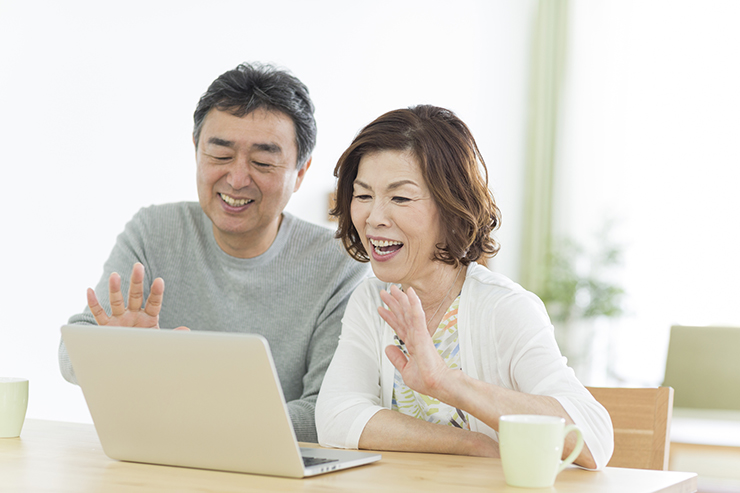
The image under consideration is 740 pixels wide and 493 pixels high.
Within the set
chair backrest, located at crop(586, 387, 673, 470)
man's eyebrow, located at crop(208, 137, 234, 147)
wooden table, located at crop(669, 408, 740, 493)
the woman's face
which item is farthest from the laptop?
wooden table, located at crop(669, 408, 740, 493)

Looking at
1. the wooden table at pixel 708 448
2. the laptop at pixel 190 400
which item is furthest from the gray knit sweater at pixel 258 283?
the wooden table at pixel 708 448

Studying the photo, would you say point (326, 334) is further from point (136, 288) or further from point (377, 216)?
point (136, 288)

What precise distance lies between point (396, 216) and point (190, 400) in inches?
23.9

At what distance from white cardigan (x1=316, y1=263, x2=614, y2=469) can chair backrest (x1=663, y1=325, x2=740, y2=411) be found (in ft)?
5.85

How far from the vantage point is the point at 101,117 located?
2762 millimetres

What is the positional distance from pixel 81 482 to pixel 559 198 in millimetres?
4676

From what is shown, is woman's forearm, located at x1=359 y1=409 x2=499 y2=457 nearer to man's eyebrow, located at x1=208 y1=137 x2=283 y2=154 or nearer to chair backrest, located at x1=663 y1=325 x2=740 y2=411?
man's eyebrow, located at x1=208 y1=137 x2=283 y2=154

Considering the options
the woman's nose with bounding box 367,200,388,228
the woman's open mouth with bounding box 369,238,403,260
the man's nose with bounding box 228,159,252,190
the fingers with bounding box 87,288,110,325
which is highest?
the man's nose with bounding box 228,159,252,190

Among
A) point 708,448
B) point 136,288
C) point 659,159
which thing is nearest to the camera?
point 136,288

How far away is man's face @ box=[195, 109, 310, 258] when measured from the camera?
6.01 feet

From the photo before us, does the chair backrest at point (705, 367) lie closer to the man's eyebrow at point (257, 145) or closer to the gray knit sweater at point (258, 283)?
the gray knit sweater at point (258, 283)

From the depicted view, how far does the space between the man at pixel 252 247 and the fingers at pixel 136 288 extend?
1.42ft

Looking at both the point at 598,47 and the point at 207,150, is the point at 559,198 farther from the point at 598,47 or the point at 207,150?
the point at 207,150

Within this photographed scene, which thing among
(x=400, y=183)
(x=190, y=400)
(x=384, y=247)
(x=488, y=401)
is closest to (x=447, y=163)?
(x=400, y=183)
